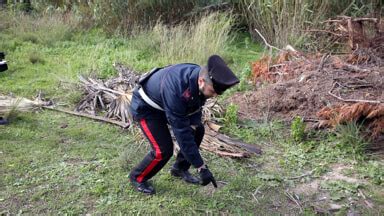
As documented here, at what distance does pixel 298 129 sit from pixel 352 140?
55 cm

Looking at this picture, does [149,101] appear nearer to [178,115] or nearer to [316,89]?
[178,115]

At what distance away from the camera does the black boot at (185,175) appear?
405 cm

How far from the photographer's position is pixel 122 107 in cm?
543

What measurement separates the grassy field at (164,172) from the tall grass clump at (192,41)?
1.62m

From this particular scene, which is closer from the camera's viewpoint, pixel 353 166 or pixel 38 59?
pixel 353 166

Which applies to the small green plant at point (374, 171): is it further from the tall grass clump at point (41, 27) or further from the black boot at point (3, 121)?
the tall grass clump at point (41, 27)

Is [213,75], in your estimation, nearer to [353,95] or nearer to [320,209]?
[320,209]

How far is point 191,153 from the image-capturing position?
3295 millimetres

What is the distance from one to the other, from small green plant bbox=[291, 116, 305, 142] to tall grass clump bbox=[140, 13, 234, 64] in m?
2.95

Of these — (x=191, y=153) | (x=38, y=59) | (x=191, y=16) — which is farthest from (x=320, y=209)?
(x=191, y=16)

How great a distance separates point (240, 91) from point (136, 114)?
293cm

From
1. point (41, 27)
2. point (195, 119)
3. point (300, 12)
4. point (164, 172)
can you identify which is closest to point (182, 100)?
point (195, 119)

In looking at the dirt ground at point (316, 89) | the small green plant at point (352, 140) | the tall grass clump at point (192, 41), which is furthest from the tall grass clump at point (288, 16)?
the small green plant at point (352, 140)

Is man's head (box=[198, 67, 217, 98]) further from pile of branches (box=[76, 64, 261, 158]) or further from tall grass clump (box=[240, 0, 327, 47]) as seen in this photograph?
tall grass clump (box=[240, 0, 327, 47])
